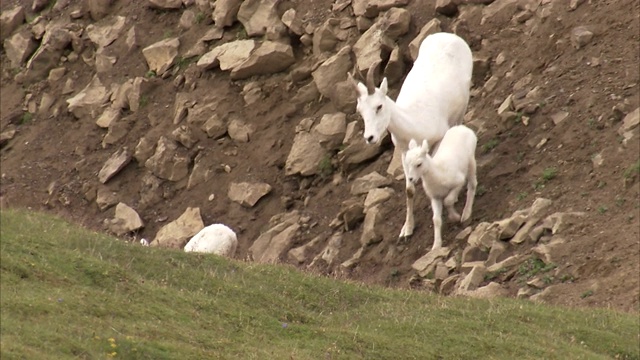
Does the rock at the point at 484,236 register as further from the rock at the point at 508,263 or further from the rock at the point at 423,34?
the rock at the point at 423,34

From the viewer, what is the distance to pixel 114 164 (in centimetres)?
2700

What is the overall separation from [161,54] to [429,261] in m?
10.9

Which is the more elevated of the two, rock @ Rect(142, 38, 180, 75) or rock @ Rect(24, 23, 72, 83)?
rock @ Rect(142, 38, 180, 75)

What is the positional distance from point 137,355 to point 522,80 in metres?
12.3

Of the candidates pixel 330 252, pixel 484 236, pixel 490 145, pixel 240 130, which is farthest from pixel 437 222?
pixel 240 130

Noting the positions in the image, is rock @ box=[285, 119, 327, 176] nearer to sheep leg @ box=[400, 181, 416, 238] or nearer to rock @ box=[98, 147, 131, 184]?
sheep leg @ box=[400, 181, 416, 238]

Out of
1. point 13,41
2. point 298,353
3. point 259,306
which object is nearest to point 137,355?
point 298,353

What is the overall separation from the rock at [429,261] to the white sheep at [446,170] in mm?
132

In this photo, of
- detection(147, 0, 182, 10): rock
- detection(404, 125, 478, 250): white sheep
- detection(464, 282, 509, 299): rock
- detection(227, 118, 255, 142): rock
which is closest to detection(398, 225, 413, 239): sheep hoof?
detection(404, 125, 478, 250): white sheep

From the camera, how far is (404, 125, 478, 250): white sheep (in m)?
19.1

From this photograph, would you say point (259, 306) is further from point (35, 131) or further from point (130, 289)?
point (35, 131)

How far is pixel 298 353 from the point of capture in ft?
40.4

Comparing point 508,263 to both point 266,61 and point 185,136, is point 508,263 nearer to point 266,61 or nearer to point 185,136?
point 266,61

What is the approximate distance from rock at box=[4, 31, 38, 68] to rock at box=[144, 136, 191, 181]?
6.79 m
